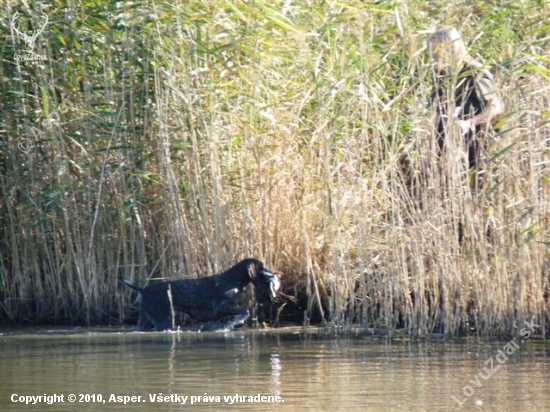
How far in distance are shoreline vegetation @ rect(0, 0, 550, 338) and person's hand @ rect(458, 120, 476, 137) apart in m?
0.20

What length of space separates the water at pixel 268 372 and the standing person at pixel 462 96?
142 centimetres

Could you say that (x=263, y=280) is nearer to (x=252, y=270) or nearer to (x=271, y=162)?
(x=252, y=270)

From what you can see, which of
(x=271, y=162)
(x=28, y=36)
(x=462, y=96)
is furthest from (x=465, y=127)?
(x=28, y=36)

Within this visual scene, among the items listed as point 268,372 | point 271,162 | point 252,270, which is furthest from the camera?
point 271,162

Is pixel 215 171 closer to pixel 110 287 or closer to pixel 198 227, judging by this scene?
pixel 198 227

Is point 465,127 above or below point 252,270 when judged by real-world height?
above

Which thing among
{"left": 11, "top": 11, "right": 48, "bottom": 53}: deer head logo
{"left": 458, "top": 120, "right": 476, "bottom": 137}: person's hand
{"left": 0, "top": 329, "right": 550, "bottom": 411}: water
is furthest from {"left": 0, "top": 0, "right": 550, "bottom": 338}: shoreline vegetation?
{"left": 0, "top": 329, "right": 550, "bottom": 411}: water

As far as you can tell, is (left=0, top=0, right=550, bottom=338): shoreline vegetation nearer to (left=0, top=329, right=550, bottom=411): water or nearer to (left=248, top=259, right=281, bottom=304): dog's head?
(left=248, top=259, right=281, bottom=304): dog's head

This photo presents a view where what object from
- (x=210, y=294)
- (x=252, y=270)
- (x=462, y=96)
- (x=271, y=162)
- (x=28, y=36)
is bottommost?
(x=210, y=294)

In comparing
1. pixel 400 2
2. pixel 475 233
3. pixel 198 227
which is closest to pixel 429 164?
pixel 475 233

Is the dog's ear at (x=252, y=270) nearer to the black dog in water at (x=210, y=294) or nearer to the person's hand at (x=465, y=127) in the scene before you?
the black dog in water at (x=210, y=294)

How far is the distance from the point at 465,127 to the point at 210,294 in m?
2.10

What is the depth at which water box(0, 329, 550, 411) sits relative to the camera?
19.6 ft

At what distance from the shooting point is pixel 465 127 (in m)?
8.05
